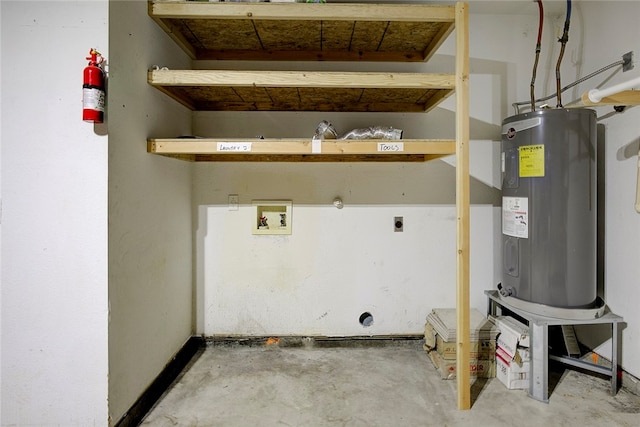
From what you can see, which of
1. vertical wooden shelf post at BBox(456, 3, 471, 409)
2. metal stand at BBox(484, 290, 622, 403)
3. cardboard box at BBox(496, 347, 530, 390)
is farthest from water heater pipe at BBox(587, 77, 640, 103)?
cardboard box at BBox(496, 347, 530, 390)

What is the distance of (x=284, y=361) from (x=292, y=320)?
28 cm

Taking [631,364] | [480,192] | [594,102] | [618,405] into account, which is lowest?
[618,405]

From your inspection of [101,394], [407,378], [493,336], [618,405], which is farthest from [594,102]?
[101,394]

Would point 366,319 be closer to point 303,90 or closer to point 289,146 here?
point 289,146

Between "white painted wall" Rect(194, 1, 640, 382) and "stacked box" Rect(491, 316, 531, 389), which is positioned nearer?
"stacked box" Rect(491, 316, 531, 389)

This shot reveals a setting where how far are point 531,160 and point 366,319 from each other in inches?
56.8

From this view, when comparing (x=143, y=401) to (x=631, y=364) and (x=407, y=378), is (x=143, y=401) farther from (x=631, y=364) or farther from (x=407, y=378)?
(x=631, y=364)

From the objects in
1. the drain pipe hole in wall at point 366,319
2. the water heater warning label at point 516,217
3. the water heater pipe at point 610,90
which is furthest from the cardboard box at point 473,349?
the water heater pipe at point 610,90

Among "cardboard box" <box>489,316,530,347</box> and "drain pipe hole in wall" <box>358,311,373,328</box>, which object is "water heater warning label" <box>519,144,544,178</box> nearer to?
"cardboard box" <box>489,316,530,347</box>

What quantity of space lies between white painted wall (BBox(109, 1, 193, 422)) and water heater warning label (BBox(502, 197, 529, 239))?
6.67ft

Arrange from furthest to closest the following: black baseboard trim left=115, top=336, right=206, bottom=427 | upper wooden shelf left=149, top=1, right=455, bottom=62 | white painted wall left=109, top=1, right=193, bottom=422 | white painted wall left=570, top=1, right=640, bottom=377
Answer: white painted wall left=570, top=1, right=640, bottom=377 < upper wooden shelf left=149, top=1, right=455, bottom=62 < black baseboard trim left=115, top=336, right=206, bottom=427 < white painted wall left=109, top=1, right=193, bottom=422

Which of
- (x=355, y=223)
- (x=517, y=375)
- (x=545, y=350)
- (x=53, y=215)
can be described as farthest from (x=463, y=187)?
(x=53, y=215)

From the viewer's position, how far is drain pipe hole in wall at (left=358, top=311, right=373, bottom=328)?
2.27 metres

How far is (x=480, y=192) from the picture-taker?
225cm
